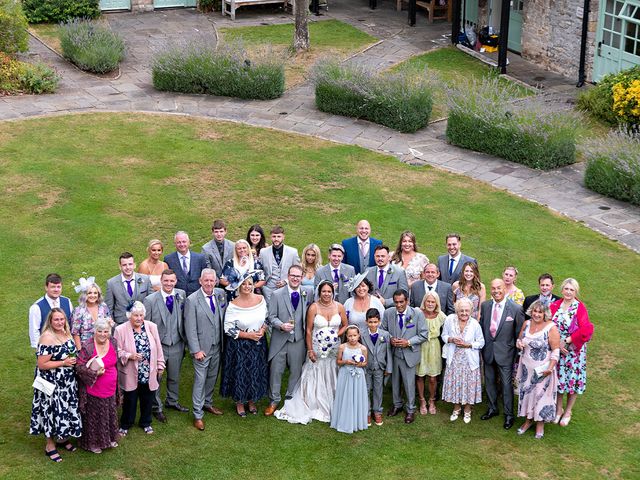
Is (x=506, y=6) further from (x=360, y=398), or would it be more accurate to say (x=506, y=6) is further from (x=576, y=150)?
(x=360, y=398)

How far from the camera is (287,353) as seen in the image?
11672mm

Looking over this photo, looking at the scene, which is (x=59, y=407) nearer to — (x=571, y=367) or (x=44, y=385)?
(x=44, y=385)

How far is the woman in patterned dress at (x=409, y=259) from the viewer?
12570mm

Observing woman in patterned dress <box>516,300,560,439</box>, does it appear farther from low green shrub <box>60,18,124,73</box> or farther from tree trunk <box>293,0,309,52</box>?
tree trunk <box>293,0,309,52</box>

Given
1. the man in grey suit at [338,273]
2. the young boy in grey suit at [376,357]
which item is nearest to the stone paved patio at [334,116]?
the man in grey suit at [338,273]

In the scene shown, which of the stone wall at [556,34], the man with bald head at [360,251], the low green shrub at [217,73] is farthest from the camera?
the stone wall at [556,34]

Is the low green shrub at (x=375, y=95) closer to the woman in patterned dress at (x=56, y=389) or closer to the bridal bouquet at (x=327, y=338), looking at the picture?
the bridal bouquet at (x=327, y=338)

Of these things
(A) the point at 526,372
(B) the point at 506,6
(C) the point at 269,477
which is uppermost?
(B) the point at 506,6

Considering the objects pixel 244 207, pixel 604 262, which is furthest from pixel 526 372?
pixel 244 207

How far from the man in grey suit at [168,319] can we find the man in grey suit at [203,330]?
12 cm

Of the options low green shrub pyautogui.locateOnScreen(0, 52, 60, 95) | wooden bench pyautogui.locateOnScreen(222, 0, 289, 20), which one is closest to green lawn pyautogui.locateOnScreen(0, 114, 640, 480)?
low green shrub pyautogui.locateOnScreen(0, 52, 60, 95)

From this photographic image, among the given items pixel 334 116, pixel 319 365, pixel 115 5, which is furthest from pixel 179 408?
pixel 115 5

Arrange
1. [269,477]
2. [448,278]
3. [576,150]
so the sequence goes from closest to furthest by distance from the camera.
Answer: [269,477]
[448,278]
[576,150]

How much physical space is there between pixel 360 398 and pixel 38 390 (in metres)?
3.42
